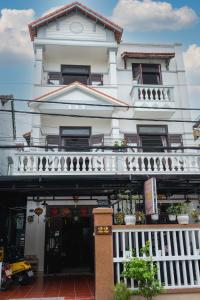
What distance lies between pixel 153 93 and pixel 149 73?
156 centimetres

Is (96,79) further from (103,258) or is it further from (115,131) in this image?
(103,258)

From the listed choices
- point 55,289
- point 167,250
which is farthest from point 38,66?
point 167,250

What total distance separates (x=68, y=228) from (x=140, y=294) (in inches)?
249

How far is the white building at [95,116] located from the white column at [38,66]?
0.13ft

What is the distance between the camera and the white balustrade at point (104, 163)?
8875 mm

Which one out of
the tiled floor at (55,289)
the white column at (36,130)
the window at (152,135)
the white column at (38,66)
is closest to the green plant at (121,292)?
the tiled floor at (55,289)

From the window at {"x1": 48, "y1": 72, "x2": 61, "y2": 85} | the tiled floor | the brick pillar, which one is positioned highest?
the window at {"x1": 48, "y1": 72, "x2": 61, "y2": 85}

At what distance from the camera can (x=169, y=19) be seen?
25.7ft

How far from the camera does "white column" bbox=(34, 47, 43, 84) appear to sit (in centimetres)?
1102

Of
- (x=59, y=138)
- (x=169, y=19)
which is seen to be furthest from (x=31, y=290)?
(x=169, y=19)

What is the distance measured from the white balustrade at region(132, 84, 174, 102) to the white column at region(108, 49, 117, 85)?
3.06 feet

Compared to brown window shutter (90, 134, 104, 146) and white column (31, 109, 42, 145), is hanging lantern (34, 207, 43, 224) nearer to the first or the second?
white column (31, 109, 42, 145)

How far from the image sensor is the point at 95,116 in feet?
35.9

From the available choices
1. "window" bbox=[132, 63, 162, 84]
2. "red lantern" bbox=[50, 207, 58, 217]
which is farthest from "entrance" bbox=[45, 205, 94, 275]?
"window" bbox=[132, 63, 162, 84]
